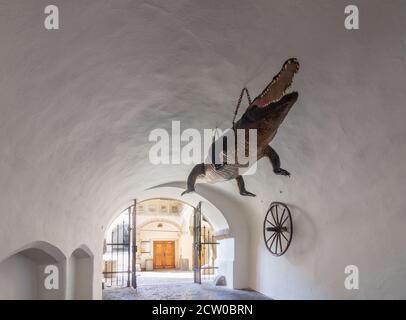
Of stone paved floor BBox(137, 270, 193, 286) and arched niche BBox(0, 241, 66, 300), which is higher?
arched niche BBox(0, 241, 66, 300)

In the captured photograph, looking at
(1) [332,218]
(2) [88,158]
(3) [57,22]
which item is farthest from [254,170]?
(3) [57,22]

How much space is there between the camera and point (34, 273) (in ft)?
15.9

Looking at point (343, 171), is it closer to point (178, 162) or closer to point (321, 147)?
point (321, 147)

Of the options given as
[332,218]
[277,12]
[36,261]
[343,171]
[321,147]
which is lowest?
[36,261]

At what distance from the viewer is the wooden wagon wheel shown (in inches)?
292

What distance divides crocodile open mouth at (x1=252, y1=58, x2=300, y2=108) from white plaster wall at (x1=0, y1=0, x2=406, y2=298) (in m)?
0.43

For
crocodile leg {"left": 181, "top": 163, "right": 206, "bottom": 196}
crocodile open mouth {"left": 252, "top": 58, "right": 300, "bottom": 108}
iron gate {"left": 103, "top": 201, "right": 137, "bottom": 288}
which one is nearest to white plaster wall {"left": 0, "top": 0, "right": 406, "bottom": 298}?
crocodile open mouth {"left": 252, "top": 58, "right": 300, "bottom": 108}

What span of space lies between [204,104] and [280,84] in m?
2.07

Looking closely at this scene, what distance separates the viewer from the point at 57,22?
241 cm

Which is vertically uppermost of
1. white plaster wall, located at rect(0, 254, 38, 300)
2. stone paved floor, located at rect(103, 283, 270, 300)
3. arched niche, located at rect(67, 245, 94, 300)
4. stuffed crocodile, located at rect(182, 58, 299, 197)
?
stuffed crocodile, located at rect(182, 58, 299, 197)

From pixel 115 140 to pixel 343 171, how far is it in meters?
2.84

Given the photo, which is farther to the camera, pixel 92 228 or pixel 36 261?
pixel 92 228

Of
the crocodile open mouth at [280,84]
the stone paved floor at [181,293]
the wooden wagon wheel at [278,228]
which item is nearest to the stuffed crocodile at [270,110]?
the crocodile open mouth at [280,84]

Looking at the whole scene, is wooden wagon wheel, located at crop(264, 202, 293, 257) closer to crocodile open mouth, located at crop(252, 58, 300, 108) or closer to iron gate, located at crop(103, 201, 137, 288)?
iron gate, located at crop(103, 201, 137, 288)
